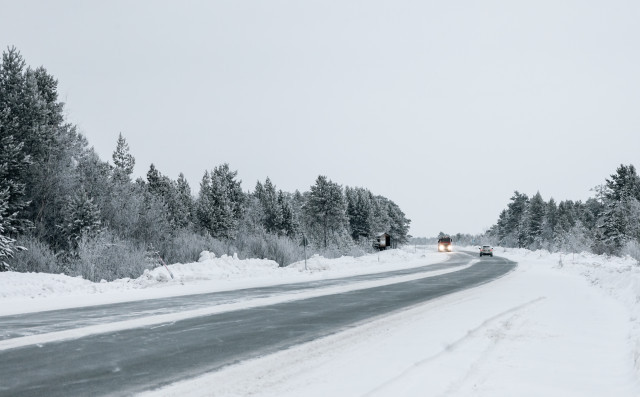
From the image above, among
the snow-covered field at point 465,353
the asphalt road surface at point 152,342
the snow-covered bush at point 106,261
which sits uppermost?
the snow-covered bush at point 106,261

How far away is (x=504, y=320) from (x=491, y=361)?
4108 mm

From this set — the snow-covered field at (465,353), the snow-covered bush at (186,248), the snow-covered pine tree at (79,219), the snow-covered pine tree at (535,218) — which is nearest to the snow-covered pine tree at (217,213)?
the snow-covered bush at (186,248)

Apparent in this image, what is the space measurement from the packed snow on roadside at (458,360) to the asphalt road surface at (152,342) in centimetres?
57

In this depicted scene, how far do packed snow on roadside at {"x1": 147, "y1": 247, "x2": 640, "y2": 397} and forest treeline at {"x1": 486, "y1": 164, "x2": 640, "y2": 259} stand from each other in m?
25.8

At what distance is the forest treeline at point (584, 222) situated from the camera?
45875 mm

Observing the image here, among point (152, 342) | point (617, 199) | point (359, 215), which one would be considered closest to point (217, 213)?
point (359, 215)

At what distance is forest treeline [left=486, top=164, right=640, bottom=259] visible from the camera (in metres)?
45.9

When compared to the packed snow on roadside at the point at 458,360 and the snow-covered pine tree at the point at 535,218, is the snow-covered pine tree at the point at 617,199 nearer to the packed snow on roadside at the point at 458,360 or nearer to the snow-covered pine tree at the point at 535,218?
the snow-covered pine tree at the point at 535,218

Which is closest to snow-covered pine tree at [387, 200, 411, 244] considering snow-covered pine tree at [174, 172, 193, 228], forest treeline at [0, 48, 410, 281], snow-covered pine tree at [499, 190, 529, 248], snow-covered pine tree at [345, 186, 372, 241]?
snow-covered pine tree at [345, 186, 372, 241]

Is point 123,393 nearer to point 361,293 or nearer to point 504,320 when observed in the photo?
point 504,320

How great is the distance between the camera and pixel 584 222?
298 feet

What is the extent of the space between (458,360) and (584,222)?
96011 mm

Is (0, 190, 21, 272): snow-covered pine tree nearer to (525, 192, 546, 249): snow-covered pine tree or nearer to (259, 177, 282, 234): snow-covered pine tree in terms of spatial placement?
(259, 177, 282, 234): snow-covered pine tree

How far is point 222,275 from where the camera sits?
946 inches
